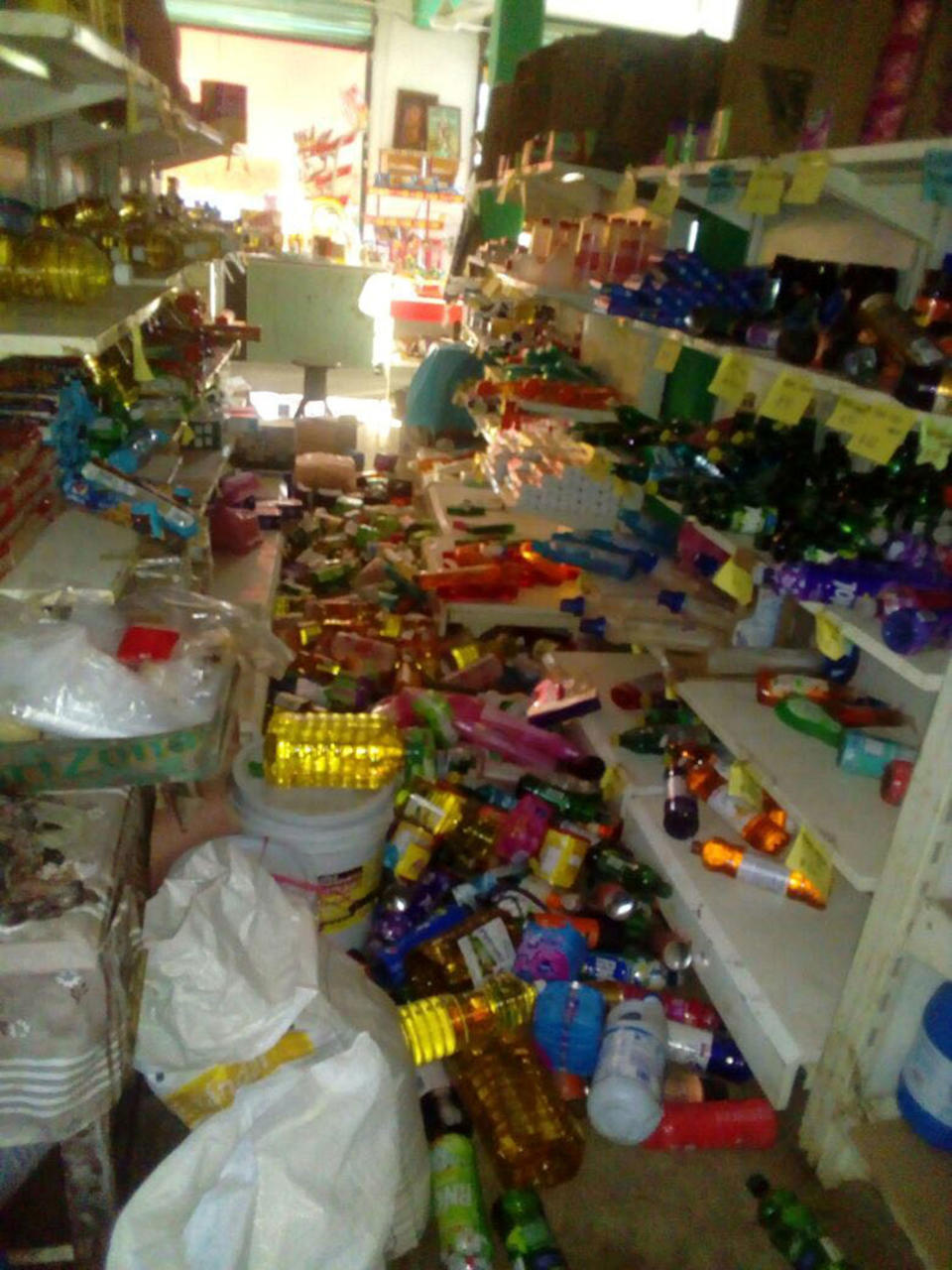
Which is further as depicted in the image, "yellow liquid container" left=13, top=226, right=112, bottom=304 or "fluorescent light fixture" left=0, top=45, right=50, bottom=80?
"yellow liquid container" left=13, top=226, right=112, bottom=304

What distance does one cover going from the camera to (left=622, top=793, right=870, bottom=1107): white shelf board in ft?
5.50

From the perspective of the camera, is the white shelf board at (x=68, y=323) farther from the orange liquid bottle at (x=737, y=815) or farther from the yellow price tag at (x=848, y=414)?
the orange liquid bottle at (x=737, y=815)

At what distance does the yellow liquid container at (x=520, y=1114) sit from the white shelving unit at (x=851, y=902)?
1.30ft

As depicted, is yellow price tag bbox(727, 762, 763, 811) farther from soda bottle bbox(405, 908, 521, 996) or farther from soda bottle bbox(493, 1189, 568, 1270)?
soda bottle bbox(493, 1189, 568, 1270)

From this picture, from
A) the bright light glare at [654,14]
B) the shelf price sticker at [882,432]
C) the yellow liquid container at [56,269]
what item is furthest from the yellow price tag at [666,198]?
the bright light glare at [654,14]

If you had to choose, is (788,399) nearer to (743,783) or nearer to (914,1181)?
(743,783)

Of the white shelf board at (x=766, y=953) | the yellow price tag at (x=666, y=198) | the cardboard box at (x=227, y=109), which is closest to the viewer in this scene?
the white shelf board at (x=766, y=953)

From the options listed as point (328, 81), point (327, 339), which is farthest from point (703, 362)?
point (328, 81)

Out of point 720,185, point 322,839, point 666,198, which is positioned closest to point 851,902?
point 322,839

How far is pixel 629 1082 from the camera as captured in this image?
1778 millimetres

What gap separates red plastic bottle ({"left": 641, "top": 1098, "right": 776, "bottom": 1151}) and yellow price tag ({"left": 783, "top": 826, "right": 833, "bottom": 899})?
489 millimetres

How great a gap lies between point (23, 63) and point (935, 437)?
1675 millimetres

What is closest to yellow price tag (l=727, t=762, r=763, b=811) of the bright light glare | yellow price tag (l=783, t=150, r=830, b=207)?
yellow price tag (l=783, t=150, r=830, b=207)

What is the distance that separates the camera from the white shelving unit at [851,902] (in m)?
1.50
